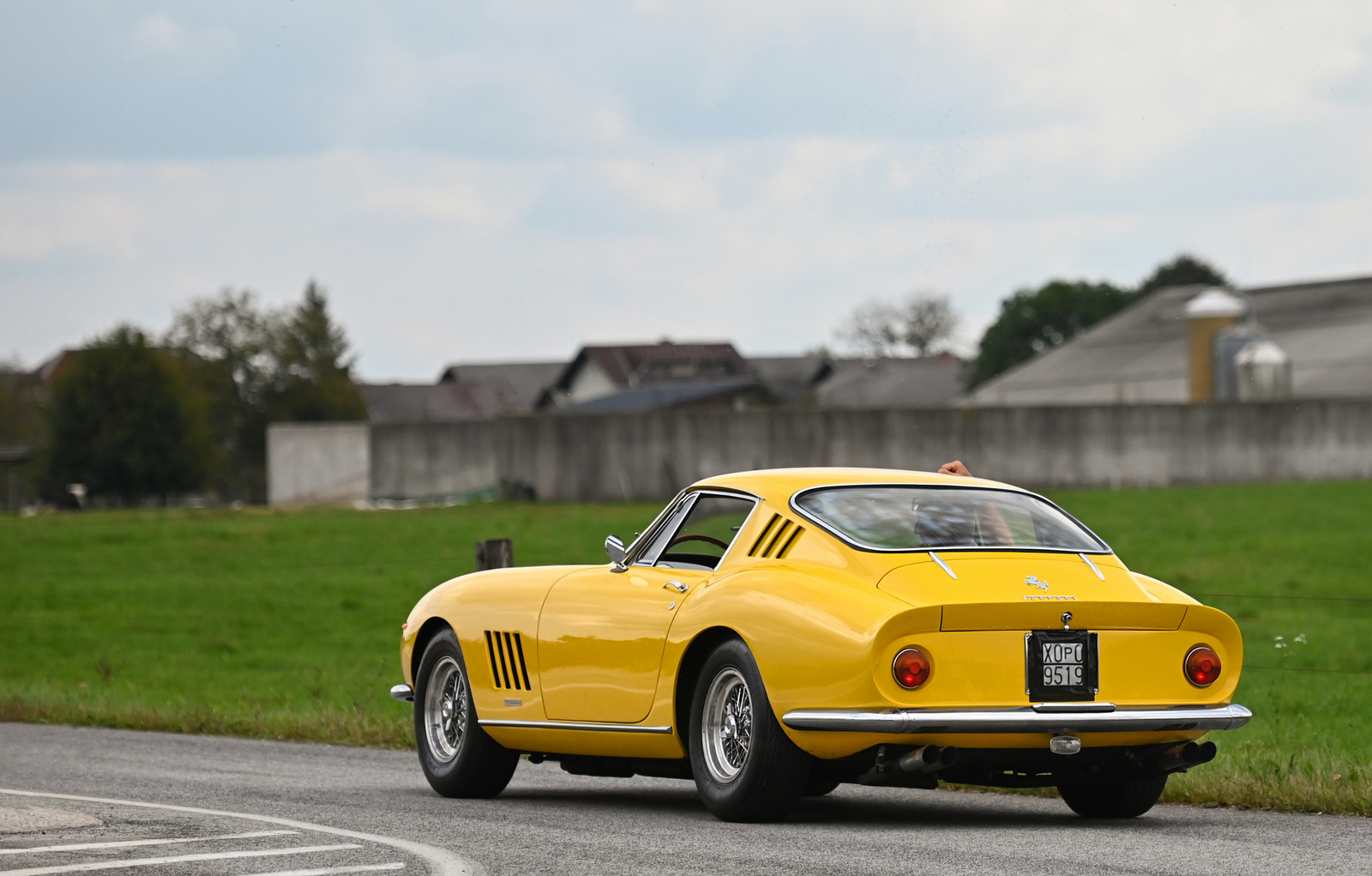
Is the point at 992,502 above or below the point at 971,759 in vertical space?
above

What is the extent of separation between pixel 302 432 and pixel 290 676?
2185 inches

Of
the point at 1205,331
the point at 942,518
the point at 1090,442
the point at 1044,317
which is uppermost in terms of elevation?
the point at 1044,317

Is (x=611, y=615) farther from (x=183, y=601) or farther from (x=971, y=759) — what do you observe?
(x=183, y=601)

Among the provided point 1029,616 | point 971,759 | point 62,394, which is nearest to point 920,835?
point 971,759

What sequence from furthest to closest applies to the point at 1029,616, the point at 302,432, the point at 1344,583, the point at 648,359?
the point at 648,359, the point at 302,432, the point at 1344,583, the point at 1029,616

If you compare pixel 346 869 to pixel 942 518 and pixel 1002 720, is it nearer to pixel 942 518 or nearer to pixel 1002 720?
pixel 1002 720

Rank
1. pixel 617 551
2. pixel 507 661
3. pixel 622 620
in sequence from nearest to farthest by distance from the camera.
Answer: pixel 622 620 < pixel 617 551 < pixel 507 661

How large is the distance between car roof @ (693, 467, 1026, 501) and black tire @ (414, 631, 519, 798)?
164cm

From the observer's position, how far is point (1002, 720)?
7.38 meters

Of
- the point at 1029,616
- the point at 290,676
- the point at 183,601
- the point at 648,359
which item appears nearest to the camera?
the point at 1029,616

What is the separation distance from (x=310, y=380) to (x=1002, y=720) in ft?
379

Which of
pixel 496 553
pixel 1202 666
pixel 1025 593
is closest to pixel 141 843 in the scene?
pixel 1025 593

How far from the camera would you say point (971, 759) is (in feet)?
24.7

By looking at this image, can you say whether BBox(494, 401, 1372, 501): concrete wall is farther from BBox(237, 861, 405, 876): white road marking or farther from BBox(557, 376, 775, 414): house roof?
BBox(237, 861, 405, 876): white road marking
